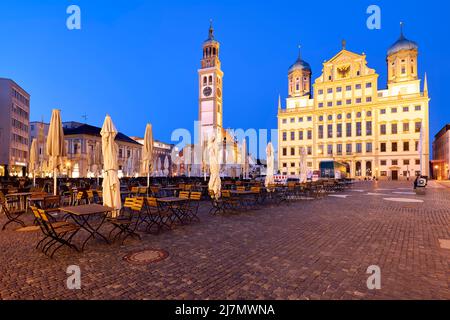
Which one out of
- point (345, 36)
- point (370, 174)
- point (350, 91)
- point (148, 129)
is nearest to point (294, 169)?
point (370, 174)

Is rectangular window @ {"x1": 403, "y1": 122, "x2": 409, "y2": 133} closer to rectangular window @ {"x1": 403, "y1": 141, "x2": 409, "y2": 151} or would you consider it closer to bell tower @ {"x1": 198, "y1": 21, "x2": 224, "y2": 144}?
rectangular window @ {"x1": 403, "y1": 141, "x2": 409, "y2": 151}

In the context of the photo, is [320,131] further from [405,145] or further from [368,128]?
[405,145]

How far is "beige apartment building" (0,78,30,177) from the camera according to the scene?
48719mm

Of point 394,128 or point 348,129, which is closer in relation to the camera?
point 394,128

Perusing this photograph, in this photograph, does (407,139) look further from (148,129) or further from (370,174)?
(148,129)

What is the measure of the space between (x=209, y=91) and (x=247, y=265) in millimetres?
68113

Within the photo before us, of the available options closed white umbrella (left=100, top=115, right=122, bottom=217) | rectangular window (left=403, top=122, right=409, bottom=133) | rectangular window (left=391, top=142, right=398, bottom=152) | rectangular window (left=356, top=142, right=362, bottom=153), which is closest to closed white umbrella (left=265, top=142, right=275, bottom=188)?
closed white umbrella (left=100, top=115, right=122, bottom=217)

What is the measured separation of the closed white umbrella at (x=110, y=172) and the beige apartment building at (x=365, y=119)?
47638 millimetres

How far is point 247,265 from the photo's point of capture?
4.74 meters

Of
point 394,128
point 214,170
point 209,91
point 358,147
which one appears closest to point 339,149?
point 358,147

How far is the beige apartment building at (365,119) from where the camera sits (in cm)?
5400

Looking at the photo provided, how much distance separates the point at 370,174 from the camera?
57.9 meters

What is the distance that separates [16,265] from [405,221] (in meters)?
11.1

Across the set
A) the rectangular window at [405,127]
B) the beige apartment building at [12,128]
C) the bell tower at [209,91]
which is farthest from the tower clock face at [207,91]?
the rectangular window at [405,127]
